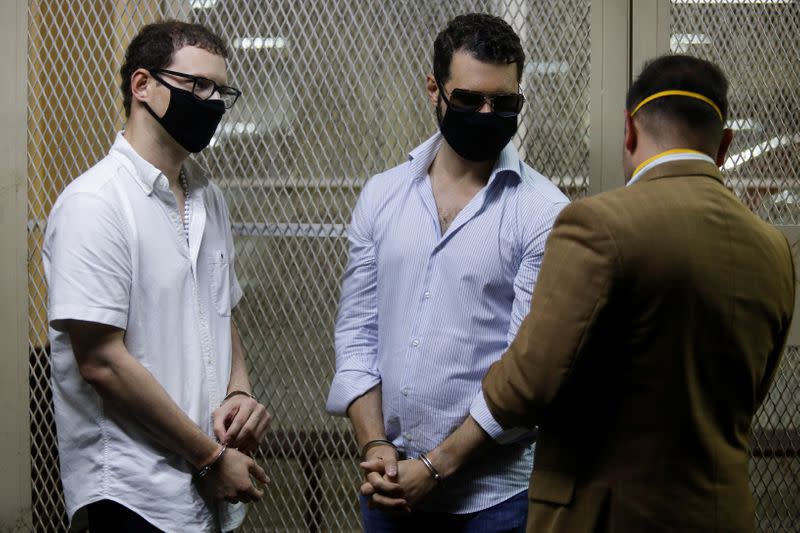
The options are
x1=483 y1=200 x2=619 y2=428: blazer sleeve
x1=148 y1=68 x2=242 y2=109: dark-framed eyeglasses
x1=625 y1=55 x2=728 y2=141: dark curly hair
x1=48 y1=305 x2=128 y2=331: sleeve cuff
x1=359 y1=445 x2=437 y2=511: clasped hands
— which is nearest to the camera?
x1=483 y1=200 x2=619 y2=428: blazer sleeve

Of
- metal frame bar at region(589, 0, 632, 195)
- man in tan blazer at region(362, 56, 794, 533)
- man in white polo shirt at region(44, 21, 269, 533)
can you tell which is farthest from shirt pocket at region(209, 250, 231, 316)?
metal frame bar at region(589, 0, 632, 195)

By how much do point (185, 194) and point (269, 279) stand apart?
0.60 metres

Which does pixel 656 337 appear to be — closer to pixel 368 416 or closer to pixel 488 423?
pixel 488 423

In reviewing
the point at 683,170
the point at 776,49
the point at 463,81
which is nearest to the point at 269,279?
the point at 463,81

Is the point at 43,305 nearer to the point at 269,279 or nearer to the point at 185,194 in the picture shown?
the point at 269,279

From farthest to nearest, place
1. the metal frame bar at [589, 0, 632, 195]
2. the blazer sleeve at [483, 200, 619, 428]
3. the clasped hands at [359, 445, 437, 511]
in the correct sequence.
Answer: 1. the metal frame bar at [589, 0, 632, 195]
2. the clasped hands at [359, 445, 437, 511]
3. the blazer sleeve at [483, 200, 619, 428]

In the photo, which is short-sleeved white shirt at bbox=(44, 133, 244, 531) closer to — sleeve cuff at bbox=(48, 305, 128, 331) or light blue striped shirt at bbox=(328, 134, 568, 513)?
sleeve cuff at bbox=(48, 305, 128, 331)

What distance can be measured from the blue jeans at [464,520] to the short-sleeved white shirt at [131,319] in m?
0.35

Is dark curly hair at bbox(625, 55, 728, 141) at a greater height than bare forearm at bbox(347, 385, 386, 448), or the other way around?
dark curly hair at bbox(625, 55, 728, 141)

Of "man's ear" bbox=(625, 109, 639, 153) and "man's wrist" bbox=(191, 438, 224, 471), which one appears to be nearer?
"man's ear" bbox=(625, 109, 639, 153)

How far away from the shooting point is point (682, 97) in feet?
4.57

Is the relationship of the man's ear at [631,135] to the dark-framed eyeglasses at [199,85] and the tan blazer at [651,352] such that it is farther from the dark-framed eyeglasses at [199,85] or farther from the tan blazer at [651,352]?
the dark-framed eyeglasses at [199,85]

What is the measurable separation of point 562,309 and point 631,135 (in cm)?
35

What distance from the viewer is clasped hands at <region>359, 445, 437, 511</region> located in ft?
5.58
